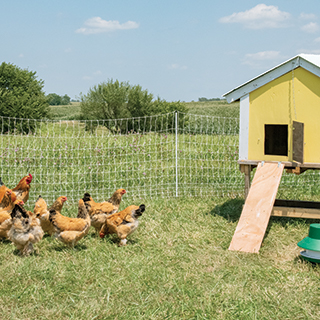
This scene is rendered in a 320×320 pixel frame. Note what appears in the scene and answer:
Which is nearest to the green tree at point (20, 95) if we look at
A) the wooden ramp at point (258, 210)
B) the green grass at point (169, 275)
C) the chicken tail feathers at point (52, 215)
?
the green grass at point (169, 275)

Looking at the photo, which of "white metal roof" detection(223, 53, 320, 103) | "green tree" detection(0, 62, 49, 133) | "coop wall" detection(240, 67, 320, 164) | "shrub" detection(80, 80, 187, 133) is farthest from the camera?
"shrub" detection(80, 80, 187, 133)

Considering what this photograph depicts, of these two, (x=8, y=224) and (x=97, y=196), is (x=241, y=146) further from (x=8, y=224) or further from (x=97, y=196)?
(x=8, y=224)

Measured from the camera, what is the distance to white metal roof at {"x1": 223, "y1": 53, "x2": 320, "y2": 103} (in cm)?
532

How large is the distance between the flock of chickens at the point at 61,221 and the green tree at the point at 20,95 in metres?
16.4

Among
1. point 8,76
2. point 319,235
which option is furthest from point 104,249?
point 8,76

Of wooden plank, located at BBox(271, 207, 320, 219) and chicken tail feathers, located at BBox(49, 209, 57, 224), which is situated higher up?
Result: chicken tail feathers, located at BBox(49, 209, 57, 224)

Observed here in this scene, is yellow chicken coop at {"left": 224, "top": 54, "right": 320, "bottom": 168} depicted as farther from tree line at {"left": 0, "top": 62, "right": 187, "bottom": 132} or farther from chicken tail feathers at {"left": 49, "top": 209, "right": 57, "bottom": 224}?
tree line at {"left": 0, "top": 62, "right": 187, "bottom": 132}

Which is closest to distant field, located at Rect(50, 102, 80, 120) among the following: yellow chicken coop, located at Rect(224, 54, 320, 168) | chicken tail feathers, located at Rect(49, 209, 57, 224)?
yellow chicken coop, located at Rect(224, 54, 320, 168)

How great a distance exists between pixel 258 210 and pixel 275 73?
2181 millimetres

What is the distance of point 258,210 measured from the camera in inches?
202

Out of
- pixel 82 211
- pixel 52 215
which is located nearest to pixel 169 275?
pixel 82 211

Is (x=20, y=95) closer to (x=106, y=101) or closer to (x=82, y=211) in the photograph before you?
(x=106, y=101)

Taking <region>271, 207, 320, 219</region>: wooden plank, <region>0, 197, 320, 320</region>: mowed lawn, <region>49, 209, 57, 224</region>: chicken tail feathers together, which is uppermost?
<region>49, 209, 57, 224</region>: chicken tail feathers

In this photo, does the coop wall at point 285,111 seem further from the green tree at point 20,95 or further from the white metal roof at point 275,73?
the green tree at point 20,95
